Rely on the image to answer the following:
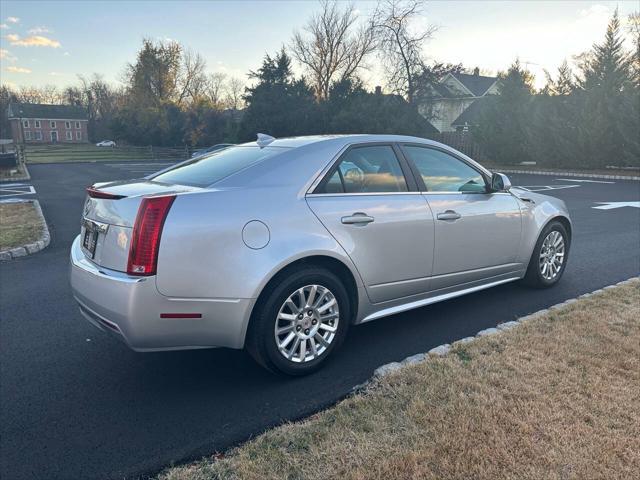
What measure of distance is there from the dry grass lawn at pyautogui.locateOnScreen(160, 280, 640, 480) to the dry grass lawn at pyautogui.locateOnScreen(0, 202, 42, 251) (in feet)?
22.1

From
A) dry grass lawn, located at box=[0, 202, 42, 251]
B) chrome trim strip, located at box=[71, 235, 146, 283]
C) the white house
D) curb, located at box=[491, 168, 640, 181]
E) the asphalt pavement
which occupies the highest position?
the white house

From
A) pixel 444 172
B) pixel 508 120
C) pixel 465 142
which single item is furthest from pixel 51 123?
pixel 444 172

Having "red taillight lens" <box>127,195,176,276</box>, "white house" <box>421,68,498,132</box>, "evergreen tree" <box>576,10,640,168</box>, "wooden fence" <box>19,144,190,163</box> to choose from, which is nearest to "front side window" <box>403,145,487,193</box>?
"red taillight lens" <box>127,195,176,276</box>

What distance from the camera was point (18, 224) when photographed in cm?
923

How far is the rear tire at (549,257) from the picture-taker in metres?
5.02

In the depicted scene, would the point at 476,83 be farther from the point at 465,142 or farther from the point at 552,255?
the point at 552,255

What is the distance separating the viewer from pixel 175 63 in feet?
172

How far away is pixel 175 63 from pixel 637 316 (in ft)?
181

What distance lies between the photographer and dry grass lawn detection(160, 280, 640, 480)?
2.30 metres

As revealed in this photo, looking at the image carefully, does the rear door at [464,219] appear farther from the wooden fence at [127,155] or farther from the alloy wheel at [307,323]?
the wooden fence at [127,155]

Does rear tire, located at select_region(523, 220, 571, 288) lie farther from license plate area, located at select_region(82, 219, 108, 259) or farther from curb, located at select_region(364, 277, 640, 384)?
license plate area, located at select_region(82, 219, 108, 259)

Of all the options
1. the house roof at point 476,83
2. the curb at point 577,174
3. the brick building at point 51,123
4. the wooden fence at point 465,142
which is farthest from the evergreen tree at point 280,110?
the brick building at point 51,123

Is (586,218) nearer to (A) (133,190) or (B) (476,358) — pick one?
(B) (476,358)

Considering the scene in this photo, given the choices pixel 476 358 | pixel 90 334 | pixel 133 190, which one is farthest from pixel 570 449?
pixel 90 334
